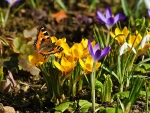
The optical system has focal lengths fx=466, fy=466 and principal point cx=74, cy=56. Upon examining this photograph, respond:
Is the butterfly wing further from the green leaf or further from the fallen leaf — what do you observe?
the fallen leaf

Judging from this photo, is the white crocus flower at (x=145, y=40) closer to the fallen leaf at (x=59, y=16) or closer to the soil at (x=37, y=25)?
the soil at (x=37, y=25)

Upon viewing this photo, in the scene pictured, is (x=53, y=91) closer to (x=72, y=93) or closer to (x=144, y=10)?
Answer: (x=72, y=93)

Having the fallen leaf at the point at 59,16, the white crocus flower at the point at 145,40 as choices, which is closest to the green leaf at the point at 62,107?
the white crocus flower at the point at 145,40

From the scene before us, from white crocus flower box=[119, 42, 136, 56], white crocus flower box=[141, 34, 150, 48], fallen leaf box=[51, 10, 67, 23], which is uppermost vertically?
fallen leaf box=[51, 10, 67, 23]

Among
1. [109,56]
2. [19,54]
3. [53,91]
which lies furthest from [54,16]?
[53,91]

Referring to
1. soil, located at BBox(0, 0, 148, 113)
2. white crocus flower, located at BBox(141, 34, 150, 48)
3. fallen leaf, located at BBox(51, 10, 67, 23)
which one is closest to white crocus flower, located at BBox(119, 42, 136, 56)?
white crocus flower, located at BBox(141, 34, 150, 48)

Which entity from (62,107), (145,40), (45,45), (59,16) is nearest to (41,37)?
(45,45)
